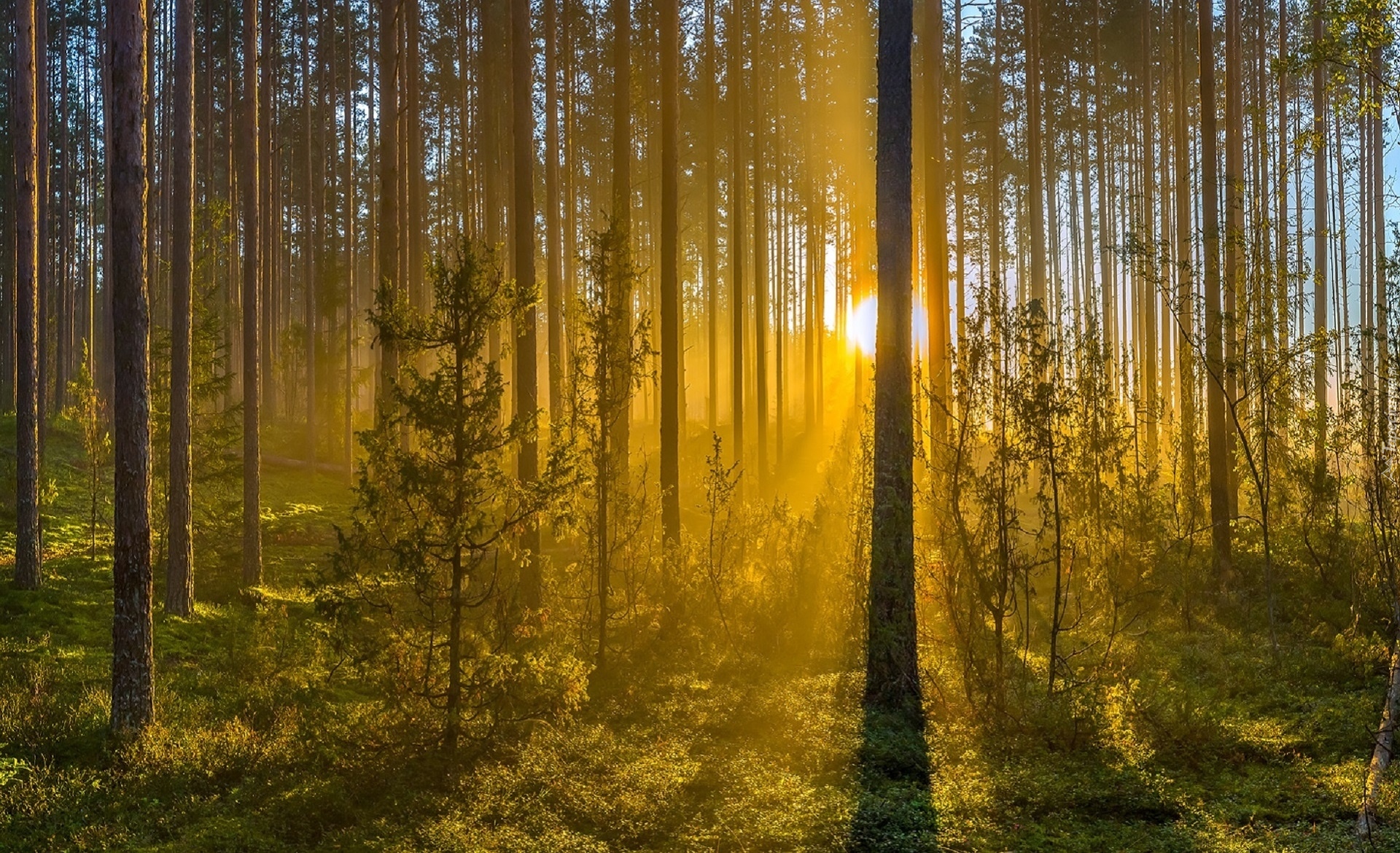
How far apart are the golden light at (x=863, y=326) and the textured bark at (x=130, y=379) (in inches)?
1235

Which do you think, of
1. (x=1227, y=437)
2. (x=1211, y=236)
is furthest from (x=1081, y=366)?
(x=1227, y=437)

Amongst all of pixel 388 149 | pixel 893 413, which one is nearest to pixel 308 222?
pixel 388 149

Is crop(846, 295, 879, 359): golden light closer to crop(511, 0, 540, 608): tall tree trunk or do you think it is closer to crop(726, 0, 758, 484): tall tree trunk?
crop(726, 0, 758, 484): tall tree trunk

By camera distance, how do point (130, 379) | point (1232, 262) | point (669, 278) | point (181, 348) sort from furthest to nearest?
point (1232, 262) < point (669, 278) < point (181, 348) < point (130, 379)

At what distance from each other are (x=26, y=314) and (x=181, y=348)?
7.49 ft

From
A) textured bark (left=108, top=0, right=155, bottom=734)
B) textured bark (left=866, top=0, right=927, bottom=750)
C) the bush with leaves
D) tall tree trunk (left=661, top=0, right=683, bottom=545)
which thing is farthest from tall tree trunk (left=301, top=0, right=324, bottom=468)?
textured bark (left=866, top=0, right=927, bottom=750)

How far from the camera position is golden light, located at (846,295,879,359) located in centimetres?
3812

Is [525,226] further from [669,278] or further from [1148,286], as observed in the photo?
[1148,286]

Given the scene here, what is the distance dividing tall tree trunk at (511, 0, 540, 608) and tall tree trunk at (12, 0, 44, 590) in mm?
6531

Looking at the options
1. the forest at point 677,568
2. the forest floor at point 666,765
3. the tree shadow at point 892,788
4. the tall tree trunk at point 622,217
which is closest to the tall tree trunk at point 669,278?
the forest at point 677,568

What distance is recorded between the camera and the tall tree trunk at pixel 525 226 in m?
12.3

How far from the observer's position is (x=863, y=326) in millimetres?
41531

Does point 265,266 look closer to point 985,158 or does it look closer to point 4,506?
point 4,506

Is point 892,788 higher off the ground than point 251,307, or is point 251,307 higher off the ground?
point 251,307
